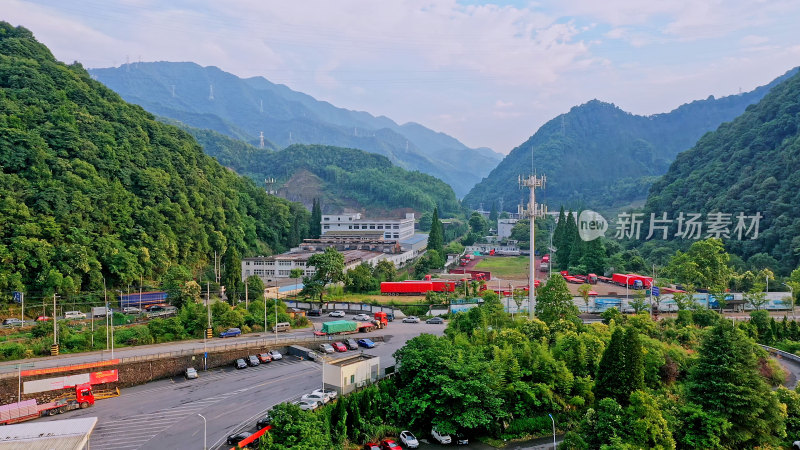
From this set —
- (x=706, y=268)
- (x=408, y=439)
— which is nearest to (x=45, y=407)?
(x=408, y=439)

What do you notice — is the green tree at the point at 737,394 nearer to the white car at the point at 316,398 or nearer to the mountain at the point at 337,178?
the white car at the point at 316,398

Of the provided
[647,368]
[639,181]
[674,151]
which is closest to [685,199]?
[647,368]

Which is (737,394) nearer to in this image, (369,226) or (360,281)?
(360,281)

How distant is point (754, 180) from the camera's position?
5294cm

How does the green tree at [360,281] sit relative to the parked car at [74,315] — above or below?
above

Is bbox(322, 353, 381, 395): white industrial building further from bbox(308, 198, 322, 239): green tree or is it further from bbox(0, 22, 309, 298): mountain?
bbox(308, 198, 322, 239): green tree

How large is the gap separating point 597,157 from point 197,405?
184m

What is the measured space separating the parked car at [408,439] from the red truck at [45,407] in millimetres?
11857

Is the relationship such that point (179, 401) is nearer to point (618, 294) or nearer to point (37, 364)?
point (37, 364)

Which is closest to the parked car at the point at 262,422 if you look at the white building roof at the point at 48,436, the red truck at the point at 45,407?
the white building roof at the point at 48,436

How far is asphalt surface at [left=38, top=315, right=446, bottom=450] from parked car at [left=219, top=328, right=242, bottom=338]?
350cm

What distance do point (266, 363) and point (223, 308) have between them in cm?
535

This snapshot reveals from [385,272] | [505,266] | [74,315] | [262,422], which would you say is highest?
[385,272]

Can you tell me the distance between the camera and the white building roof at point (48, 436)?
12938 millimetres
